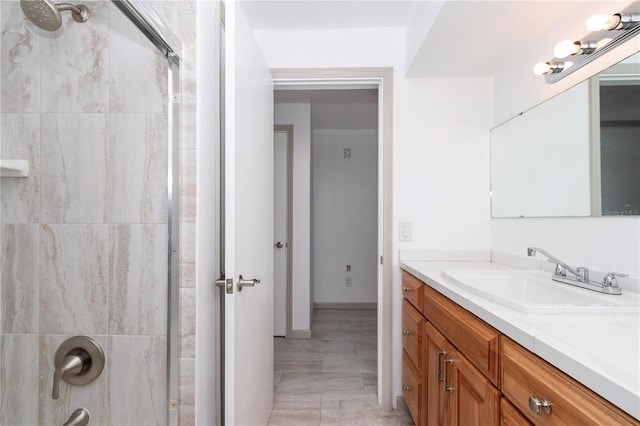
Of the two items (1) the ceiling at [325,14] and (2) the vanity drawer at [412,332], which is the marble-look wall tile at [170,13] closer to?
(1) the ceiling at [325,14]

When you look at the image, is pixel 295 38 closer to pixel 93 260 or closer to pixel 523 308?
pixel 93 260

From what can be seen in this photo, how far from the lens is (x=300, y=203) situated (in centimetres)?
304

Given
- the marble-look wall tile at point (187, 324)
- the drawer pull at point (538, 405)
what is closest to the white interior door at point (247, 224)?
the marble-look wall tile at point (187, 324)

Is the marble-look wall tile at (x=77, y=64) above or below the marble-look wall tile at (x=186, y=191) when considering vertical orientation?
above

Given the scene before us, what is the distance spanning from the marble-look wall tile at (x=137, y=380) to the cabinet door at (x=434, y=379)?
1009mm

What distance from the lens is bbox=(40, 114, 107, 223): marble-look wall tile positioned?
100 cm

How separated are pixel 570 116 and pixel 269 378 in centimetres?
194

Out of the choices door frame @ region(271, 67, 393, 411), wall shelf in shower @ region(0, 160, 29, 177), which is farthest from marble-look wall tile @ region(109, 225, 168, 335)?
door frame @ region(271, 67, 393, 411)

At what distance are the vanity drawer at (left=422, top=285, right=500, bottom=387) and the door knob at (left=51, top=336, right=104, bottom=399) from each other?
121 centimetres

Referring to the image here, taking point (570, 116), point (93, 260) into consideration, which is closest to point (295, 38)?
point (570, 116)

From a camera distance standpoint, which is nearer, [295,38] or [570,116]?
[570,116]

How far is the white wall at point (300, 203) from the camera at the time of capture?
2.98 meters

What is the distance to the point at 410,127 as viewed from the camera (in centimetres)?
186

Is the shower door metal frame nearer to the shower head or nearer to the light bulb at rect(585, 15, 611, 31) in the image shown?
the shower head
